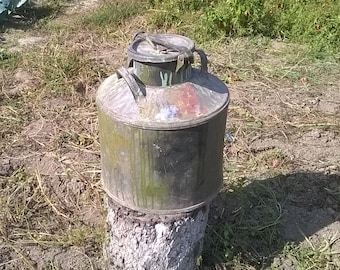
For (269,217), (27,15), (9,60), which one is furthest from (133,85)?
(27,15)

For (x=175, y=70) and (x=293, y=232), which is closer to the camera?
(x=175, y=70)

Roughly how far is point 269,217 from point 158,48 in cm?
154

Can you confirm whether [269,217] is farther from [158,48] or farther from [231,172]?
[158,48]

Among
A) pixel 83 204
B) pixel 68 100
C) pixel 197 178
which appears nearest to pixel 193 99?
pixel 197 178

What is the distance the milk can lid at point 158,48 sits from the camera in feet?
8.86

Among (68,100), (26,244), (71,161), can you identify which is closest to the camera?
(26,244)

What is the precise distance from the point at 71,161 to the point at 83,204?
481 mm

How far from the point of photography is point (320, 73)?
573 cm

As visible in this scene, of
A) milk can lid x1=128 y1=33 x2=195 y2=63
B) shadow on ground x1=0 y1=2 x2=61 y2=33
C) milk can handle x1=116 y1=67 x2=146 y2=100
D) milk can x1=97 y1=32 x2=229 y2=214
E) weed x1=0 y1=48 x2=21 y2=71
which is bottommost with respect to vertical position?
shadow on ground x1=0 y1=2 x2=61 y2=33

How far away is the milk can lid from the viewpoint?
2.70m

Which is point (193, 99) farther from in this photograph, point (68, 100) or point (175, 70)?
point (68, 100)

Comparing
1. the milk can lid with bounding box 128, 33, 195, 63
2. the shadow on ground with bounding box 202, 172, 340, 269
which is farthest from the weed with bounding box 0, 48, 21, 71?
the milk can lid with bounding box 128, 33, 195, 63

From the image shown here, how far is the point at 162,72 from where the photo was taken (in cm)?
274

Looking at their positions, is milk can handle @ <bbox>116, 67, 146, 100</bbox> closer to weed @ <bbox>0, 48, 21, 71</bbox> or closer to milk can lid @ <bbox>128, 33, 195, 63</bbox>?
milk can lid @ <bbox>128, 33, 195, 63</bbox>
